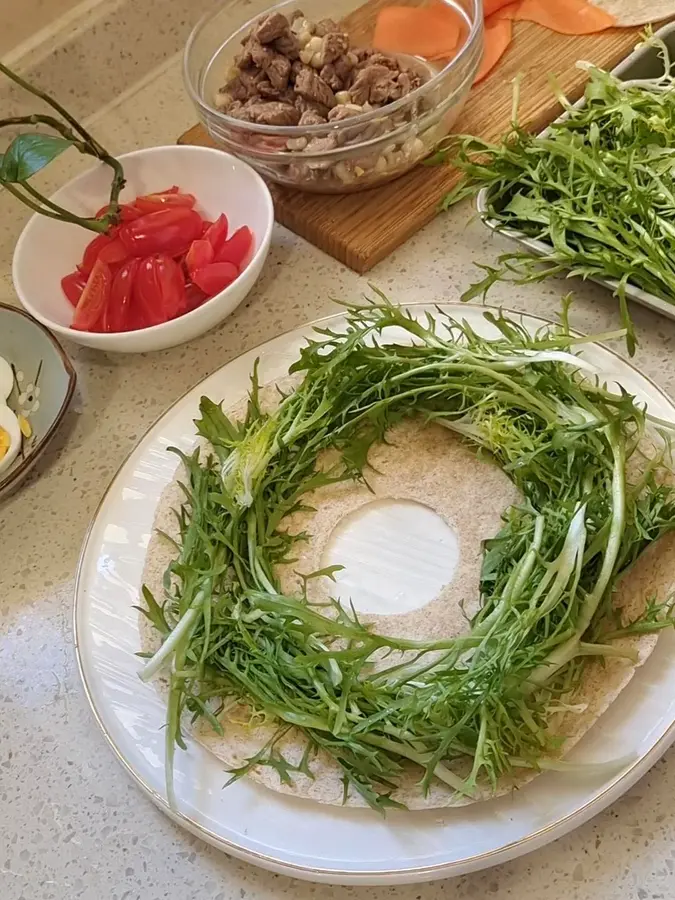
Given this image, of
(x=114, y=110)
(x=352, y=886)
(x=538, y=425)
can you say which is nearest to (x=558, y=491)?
(x=538, y=425)

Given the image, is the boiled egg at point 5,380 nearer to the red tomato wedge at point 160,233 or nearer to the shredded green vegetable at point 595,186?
the red tomato wedge at point 160,233

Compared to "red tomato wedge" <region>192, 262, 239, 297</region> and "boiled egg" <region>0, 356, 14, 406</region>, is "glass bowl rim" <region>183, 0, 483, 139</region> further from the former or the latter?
"boiled egg" <region>0, 356, 14, 406</region>

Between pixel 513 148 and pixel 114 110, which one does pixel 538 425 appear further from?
pixel 114 110

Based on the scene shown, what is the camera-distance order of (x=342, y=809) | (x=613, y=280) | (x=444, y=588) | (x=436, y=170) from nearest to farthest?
Answer: (x=342, y=809) < (x=444, y=588) < (x=613, y=280) < (x=436, y=170)

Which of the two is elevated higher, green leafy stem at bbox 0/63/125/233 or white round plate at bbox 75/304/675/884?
green leafy stem at bbox 0/63/125/233

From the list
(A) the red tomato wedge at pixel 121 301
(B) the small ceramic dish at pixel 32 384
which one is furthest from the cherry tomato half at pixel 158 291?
(B) the small ceramic dish at pixel 32 384

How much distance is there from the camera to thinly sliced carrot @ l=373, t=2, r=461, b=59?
1.29 meters

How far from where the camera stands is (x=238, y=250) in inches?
44.6

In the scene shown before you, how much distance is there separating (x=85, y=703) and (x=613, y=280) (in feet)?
2.40

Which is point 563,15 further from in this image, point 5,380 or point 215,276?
point 5,380

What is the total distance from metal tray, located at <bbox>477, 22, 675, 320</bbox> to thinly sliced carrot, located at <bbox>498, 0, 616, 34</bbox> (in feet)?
0.32

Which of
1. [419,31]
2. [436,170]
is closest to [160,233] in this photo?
[436,170]

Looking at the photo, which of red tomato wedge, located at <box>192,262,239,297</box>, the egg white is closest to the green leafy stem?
red tomato wedge, located at <box>192,262,239,297</box>

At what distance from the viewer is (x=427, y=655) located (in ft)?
2.76
